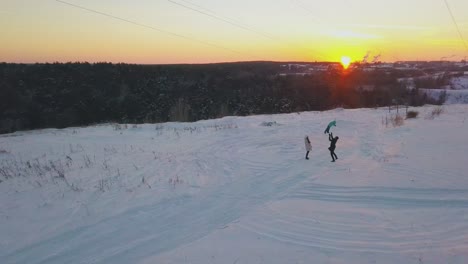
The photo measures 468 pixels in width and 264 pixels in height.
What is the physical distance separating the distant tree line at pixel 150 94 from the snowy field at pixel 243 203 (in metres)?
23.0

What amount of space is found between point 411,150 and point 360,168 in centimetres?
269

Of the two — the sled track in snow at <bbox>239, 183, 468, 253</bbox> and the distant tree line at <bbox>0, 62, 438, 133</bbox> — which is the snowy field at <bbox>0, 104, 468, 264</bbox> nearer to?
the sled track in snow at <bbox>239, 183, 468, 253</bbox>

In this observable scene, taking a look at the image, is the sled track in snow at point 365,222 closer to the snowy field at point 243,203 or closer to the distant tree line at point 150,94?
the snowy field at point 243,203

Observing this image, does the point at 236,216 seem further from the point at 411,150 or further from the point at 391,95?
the point at 391,95

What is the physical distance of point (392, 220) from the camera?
21.7 feet

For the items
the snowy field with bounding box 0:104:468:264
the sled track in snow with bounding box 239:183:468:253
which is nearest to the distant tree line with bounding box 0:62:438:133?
the snowy field with bounding box 0:104:468:264

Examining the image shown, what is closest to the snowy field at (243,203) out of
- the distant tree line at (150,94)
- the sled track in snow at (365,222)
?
the sled track in snow at (365,222)

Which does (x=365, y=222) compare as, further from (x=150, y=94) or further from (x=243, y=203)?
(x=150, y=94)

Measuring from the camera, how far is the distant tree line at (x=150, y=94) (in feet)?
128

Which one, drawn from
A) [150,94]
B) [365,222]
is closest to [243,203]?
[365,222]

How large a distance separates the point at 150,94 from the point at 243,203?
140 feet

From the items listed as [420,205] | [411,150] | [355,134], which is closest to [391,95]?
[355,134]

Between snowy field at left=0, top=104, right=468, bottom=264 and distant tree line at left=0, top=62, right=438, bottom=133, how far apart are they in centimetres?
2296

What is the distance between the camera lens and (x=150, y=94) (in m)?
48.7
